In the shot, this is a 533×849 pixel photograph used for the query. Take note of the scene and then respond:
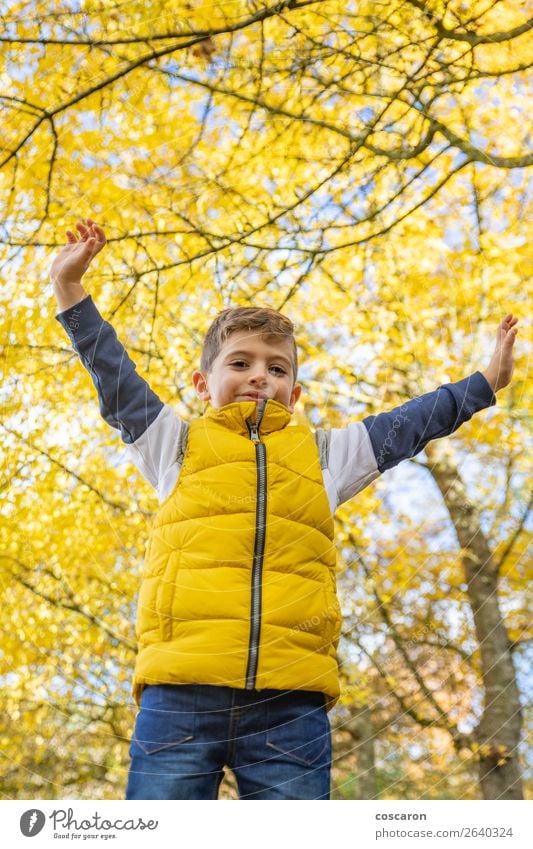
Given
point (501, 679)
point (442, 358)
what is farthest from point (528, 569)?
point (442, 358)

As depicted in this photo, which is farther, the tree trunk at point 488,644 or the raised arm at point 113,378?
the tree trunk at point 488,644

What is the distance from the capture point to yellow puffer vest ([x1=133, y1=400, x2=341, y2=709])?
1.04 m

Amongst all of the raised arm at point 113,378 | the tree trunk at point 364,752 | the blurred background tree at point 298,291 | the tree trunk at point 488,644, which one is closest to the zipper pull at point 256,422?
the raised arm at point 113,378

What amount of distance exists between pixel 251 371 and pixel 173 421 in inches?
5.9

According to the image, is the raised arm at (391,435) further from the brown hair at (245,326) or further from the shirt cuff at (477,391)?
the brown hair at (245,326)

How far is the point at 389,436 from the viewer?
4.06ft

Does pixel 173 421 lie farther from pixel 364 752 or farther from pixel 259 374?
pixel 364 752

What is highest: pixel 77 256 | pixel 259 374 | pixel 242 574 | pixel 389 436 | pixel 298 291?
pixel 298 291

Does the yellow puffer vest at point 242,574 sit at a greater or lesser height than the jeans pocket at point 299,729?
greater

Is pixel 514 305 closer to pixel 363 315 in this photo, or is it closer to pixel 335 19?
pixel 363 315

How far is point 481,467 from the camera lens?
3.08m

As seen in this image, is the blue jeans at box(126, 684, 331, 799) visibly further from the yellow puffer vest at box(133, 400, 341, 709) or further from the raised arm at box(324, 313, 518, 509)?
the raised arm at box(324, 313, 518, 509)

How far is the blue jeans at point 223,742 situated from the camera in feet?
3.37

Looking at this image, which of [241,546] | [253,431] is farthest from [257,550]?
[253,431]
